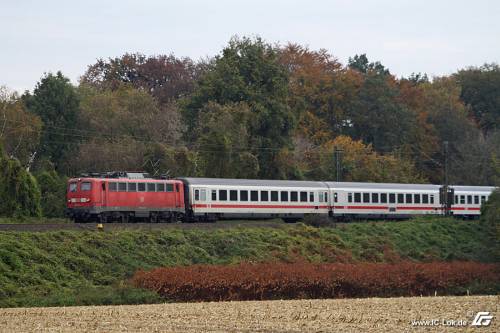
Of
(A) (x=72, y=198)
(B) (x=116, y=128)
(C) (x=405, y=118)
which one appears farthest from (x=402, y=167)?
(A) (x=72, y=198)

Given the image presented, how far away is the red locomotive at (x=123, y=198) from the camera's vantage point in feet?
180

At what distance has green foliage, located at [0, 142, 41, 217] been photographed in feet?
186

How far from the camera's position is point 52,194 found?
65.0 m

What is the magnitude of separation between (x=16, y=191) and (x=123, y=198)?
6105 mm

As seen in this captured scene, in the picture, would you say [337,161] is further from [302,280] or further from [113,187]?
[302,280]

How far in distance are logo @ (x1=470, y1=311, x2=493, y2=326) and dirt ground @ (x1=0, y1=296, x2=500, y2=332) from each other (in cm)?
21

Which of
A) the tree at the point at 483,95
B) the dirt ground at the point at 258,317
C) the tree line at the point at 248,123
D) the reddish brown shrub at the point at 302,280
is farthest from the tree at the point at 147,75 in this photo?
the dirt ground at the point at 258,317

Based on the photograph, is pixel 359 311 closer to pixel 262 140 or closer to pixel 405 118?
pixel 262 140

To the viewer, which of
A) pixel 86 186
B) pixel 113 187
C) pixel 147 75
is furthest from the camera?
pixel 147 75

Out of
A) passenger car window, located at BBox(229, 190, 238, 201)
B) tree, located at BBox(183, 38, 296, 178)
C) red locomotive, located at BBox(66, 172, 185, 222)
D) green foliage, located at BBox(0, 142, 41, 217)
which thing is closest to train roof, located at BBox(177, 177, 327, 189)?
passenger car window, located at BBox(229, 190, 238, 201)

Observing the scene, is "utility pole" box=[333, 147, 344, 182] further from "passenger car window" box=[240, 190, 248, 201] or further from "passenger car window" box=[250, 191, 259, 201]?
"passenger car window" box=[240, 190, 248, 201]

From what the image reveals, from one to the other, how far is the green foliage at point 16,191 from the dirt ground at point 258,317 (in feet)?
70.3

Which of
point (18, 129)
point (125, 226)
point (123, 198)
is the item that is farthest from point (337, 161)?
point (125, 226)

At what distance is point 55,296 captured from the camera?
128 feet
